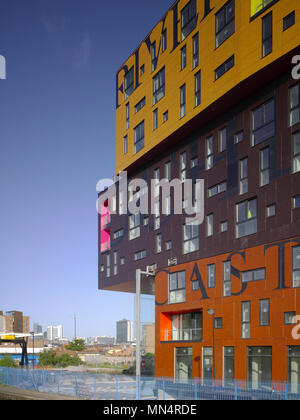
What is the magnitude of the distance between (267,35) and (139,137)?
65.2ft

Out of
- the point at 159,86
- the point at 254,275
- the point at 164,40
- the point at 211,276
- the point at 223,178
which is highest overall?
the point at 164,40

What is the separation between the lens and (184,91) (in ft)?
153

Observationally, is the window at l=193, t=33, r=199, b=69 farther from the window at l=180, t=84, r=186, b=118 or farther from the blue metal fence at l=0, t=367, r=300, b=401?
the blue metal fence at l=0, t=367, r=300, b=401

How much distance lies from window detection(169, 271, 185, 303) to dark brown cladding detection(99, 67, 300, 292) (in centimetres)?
135

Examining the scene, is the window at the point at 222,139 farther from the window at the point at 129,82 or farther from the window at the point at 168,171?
the window at the point at 129,82

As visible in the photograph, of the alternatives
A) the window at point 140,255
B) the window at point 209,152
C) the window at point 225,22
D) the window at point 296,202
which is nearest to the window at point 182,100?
the window at point 209,152

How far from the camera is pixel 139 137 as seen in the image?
5394 centimetres

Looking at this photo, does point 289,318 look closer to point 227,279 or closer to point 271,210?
point 227,279

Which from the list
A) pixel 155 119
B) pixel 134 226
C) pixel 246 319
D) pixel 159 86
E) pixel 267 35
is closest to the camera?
pixel 267 35

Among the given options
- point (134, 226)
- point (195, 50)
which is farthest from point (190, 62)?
point (134, 226)

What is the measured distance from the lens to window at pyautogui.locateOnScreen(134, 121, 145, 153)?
53.3 metres

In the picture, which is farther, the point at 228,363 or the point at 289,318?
the point at 228,363

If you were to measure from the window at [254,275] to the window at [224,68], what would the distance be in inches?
606
